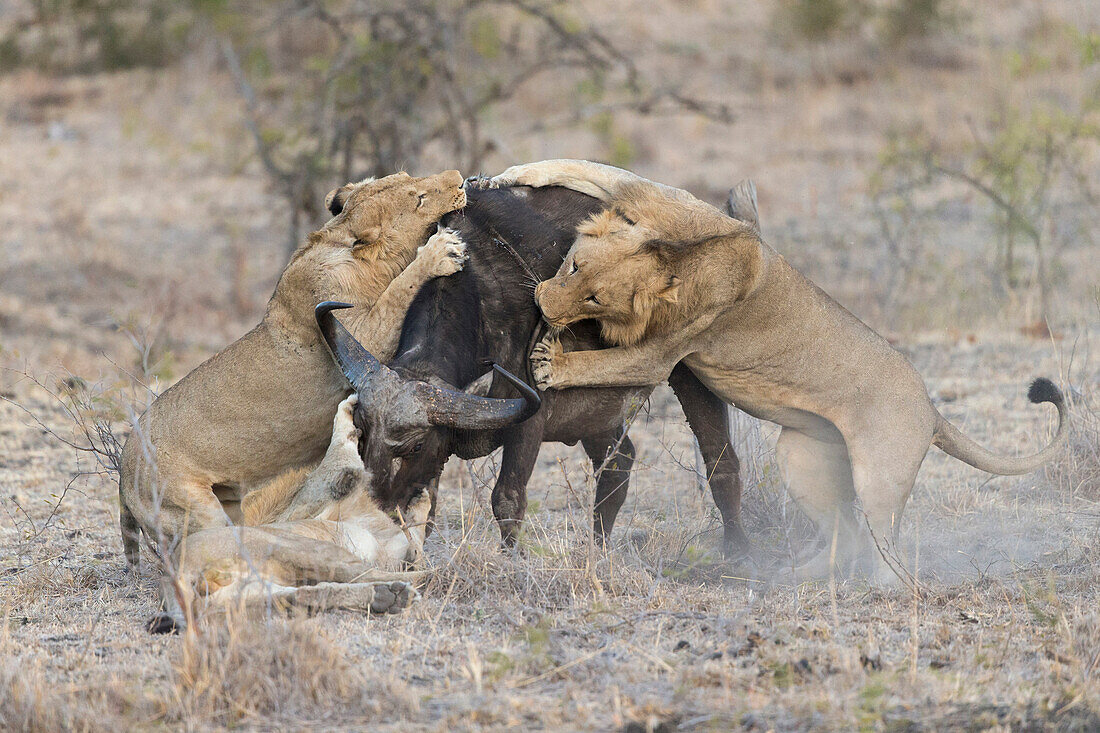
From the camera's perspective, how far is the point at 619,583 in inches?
192

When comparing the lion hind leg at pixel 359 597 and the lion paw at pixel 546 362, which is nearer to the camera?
the lion hind leg at pixel 359 597

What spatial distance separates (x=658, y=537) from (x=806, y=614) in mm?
1247

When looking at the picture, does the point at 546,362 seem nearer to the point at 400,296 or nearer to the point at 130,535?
the point at 400,296

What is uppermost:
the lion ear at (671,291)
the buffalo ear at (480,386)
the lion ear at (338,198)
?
the lion ear at (338,198)

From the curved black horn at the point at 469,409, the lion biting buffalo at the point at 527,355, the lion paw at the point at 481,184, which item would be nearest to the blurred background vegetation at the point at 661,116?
the lion biting buffalo at the point at 527,355

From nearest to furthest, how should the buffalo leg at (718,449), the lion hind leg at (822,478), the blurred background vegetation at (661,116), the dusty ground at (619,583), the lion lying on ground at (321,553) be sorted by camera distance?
the dusty ground at (619,583) → the lion lying on ground at (321,553) → the lion hind leg at (822,478) → the buffalo leg at (718,449) → the blurred background vegetation at (661,116)

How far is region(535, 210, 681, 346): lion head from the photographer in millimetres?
5109

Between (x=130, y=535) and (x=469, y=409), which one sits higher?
(x=469, y=409)

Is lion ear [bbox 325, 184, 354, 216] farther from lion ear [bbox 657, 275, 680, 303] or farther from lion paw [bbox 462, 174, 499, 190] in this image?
lion ear [bbox 657, 275, 680, 303]

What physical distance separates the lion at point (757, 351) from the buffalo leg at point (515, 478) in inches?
10.8

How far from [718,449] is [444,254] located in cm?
168

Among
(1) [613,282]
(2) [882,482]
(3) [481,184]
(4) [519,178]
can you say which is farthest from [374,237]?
(2) [882,482]

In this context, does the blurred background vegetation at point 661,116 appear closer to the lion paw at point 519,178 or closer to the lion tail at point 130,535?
the lion tail at point 130,535

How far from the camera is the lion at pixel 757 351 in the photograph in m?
5.16
